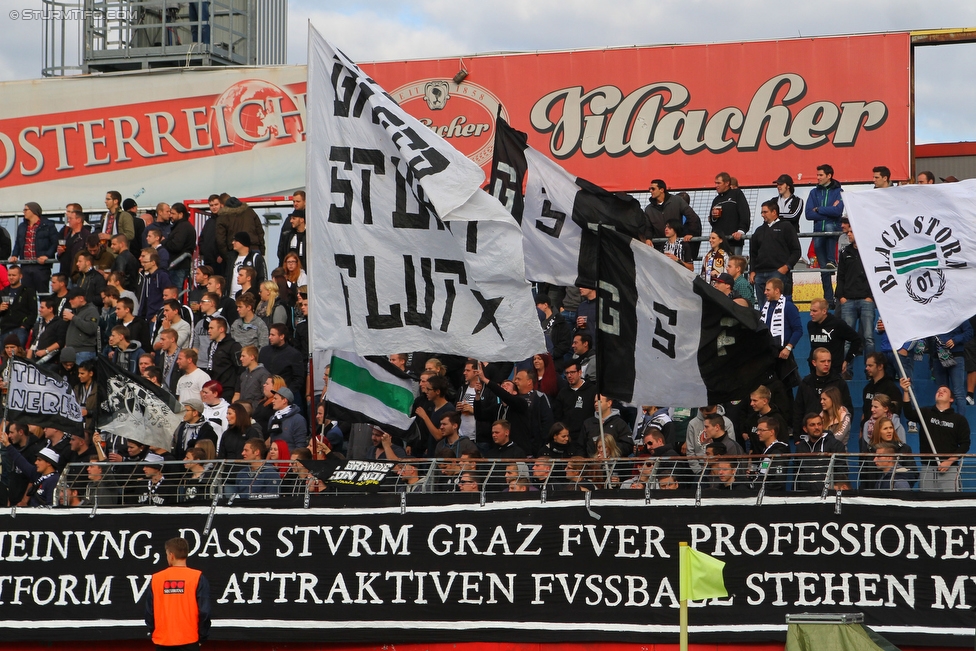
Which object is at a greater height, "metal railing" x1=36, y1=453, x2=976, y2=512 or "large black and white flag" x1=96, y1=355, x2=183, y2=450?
"large black and white flag" x1=96, y1=355, x2=183, y2=450

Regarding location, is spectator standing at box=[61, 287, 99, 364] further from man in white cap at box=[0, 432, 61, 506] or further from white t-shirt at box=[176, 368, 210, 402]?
white t-shirt at box=[176, 368, 210, 402]

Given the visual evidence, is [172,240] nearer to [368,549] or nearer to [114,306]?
[114,306]

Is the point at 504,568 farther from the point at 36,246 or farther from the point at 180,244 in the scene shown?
the point at 36,246

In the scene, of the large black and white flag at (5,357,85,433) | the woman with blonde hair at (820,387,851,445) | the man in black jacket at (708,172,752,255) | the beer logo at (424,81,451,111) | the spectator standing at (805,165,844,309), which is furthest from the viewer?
the beer logo at (424,81,451,111)

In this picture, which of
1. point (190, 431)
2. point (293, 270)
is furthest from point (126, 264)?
point (190, 431)

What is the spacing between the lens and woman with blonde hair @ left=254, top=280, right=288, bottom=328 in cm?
1647

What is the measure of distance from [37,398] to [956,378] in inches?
387

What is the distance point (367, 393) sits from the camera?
11.2 m

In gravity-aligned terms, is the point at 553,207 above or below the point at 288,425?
above

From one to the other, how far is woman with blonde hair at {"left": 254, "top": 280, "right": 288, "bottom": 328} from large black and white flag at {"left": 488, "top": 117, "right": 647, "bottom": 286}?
5490 millimetres

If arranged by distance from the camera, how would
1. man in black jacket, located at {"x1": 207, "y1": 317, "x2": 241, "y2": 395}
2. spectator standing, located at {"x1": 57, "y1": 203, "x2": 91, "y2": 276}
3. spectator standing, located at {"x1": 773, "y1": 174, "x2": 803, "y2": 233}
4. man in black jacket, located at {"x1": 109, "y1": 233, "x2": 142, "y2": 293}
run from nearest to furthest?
1. man in black jacket, located at {"x1": 207, "y1": 317, "x2": 241, "y2": 395}
2. spectator standing, located at {"x1": 773, "y1": 174, "x2": 803, "y2": 233}
3. man in black jacket, located at {"x1": 109, "y1": 233, "x2": 142, "y2": 293}
4. spectator standing, located at {"x1": 57, "y1": 203, "x2": 91, "y2": 276}

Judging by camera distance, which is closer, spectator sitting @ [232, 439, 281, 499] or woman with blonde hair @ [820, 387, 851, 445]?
spectator sitting @ [232, 439, 281, 499]

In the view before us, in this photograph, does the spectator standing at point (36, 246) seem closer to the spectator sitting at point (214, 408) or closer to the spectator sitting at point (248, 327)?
the spectator sitting at point (248, 327)

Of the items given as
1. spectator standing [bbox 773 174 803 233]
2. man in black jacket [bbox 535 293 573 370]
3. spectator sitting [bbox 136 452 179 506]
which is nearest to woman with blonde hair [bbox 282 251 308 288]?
man in black jacket [bbox 535 293 573 370]
